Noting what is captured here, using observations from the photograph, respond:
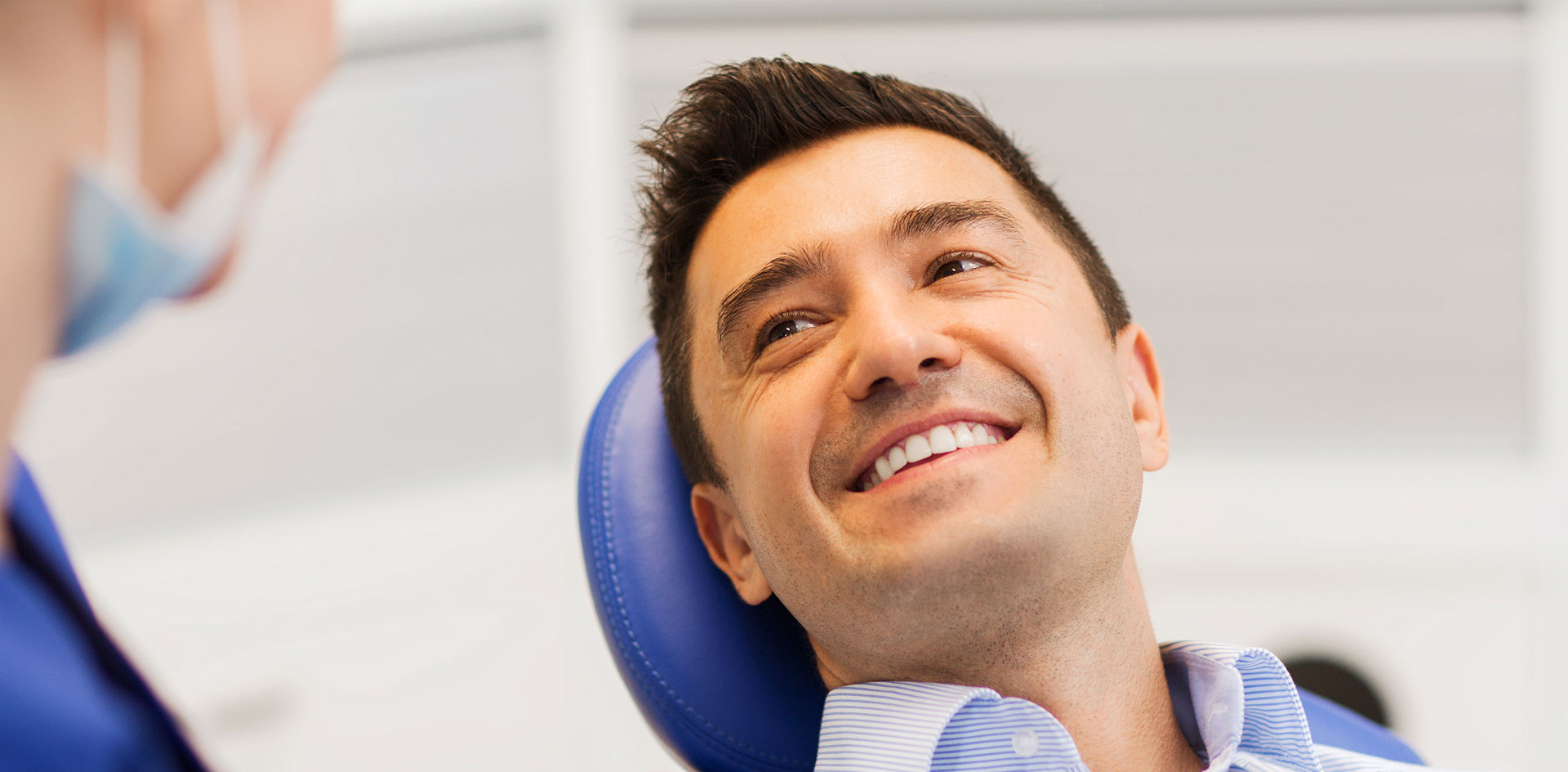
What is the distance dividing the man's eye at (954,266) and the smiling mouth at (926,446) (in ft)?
0.61

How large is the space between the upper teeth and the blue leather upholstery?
305 mm

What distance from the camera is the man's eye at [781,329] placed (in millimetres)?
1139

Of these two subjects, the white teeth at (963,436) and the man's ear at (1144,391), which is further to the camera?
the man's ear at (1144,391)

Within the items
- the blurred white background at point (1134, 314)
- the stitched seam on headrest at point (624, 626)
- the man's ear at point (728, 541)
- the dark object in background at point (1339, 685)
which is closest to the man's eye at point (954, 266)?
the man's ear at point (728, 541)

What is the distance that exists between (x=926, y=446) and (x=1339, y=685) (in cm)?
208

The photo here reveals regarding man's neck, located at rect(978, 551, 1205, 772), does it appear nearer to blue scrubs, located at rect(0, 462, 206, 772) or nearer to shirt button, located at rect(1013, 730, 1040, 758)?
shirt button, located at rect(1013, 730, 1040, 758)

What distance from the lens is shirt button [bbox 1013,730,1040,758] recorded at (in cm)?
101

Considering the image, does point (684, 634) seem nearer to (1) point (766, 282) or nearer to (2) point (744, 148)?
(1) point (766, 282)

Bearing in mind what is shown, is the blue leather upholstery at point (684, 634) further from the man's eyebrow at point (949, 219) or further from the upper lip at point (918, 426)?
the man's eyebrow at point (949, 219)

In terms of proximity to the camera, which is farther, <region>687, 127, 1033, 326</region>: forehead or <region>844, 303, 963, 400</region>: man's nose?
<region>687, 127, 1033, 326</region>: forehead

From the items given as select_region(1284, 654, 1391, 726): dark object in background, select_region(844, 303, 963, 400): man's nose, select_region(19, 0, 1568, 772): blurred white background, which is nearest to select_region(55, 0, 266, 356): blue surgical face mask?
select_region(844, 303, 963, 400): man's nose

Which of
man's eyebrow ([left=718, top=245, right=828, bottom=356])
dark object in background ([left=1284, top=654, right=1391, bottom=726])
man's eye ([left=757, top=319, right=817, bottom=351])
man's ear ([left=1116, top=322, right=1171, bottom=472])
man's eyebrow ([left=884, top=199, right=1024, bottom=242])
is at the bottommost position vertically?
dark object in background ([left=1284, top=654, right=1391, bottom=726])

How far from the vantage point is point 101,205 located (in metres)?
0.36

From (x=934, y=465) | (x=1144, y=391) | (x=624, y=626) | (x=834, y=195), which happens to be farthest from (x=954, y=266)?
(x=624, y=626)
